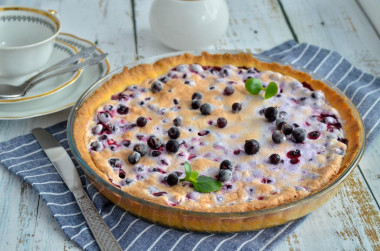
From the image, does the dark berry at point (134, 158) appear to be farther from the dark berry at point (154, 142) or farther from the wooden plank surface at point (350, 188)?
the wooden plank surface at point (350, 188)

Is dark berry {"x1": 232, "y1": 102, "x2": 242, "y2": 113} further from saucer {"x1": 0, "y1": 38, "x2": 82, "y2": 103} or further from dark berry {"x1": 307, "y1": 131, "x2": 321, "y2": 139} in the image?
saucer {"x1": 0, "y1": 38, "x2": 82, "y2": 103}

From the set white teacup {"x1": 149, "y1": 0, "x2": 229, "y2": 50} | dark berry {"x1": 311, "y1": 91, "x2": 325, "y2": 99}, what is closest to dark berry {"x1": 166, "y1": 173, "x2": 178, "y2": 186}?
dark berry {"x1": 311, "y1": 91, "x2": 325, "y2": 99}

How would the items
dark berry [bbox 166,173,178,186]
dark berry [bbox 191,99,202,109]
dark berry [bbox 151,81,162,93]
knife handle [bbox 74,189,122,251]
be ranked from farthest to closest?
dark berry [bbox 151,81,162,93], dark berry [bbox 191,99,202,109], dark berry [bbox 166,173,178,186], knife handle [bbox 74,189,122,251]

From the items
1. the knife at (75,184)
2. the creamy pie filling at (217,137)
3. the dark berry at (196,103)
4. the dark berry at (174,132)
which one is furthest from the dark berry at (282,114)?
the knife at (75,184)

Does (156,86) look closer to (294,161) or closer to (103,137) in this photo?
(103,137)

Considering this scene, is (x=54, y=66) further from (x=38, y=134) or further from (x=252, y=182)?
(x=252, y=182)

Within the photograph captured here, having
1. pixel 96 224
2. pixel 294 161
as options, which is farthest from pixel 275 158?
pixel 96 224
